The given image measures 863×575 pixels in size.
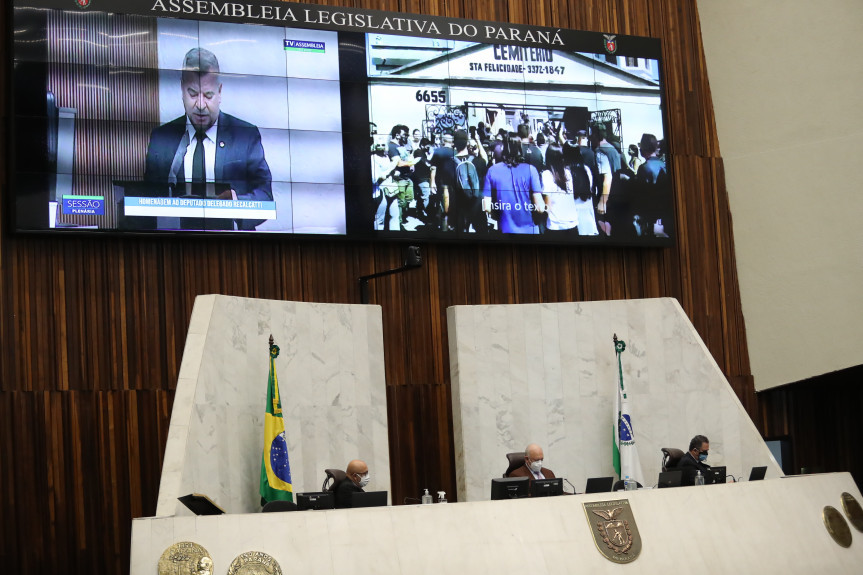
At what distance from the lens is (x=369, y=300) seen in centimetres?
1048

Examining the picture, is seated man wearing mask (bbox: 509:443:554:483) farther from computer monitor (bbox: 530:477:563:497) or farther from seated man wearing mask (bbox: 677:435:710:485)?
seated man wearing mask (bbox: 677:435:710:485)

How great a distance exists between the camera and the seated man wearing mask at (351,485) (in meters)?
7.17

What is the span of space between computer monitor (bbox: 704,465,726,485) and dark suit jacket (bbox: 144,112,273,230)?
425cm

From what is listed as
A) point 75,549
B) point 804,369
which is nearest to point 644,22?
point 804,369

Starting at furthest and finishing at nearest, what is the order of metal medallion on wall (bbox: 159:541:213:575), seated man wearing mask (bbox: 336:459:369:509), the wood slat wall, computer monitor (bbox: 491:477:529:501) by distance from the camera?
the wood slat wall → computer monitor (bbox: 491:477:529:501) → seated man wearing mask (bbox: 336:459:369:509) → metal medallion on wall (bbox: 159:541:213:575)

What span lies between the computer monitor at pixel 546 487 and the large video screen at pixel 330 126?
332cm

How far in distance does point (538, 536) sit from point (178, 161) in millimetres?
4488

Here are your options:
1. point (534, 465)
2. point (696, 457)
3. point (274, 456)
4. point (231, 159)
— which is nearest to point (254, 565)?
point (274, 456)

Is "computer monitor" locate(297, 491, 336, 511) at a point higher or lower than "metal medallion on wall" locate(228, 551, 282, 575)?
higher

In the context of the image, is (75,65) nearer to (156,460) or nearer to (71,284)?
(71,284)

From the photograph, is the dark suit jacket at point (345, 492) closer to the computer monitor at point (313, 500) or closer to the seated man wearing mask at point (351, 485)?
the seated man wearing mask at point (351, 485)

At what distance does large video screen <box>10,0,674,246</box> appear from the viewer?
933cm

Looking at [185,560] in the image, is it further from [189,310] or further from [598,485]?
[189,310]

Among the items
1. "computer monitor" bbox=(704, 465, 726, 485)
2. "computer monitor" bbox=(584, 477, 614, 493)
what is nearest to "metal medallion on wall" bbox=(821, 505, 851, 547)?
"computer monitor" bbox=(704, 465, 726, 485)
